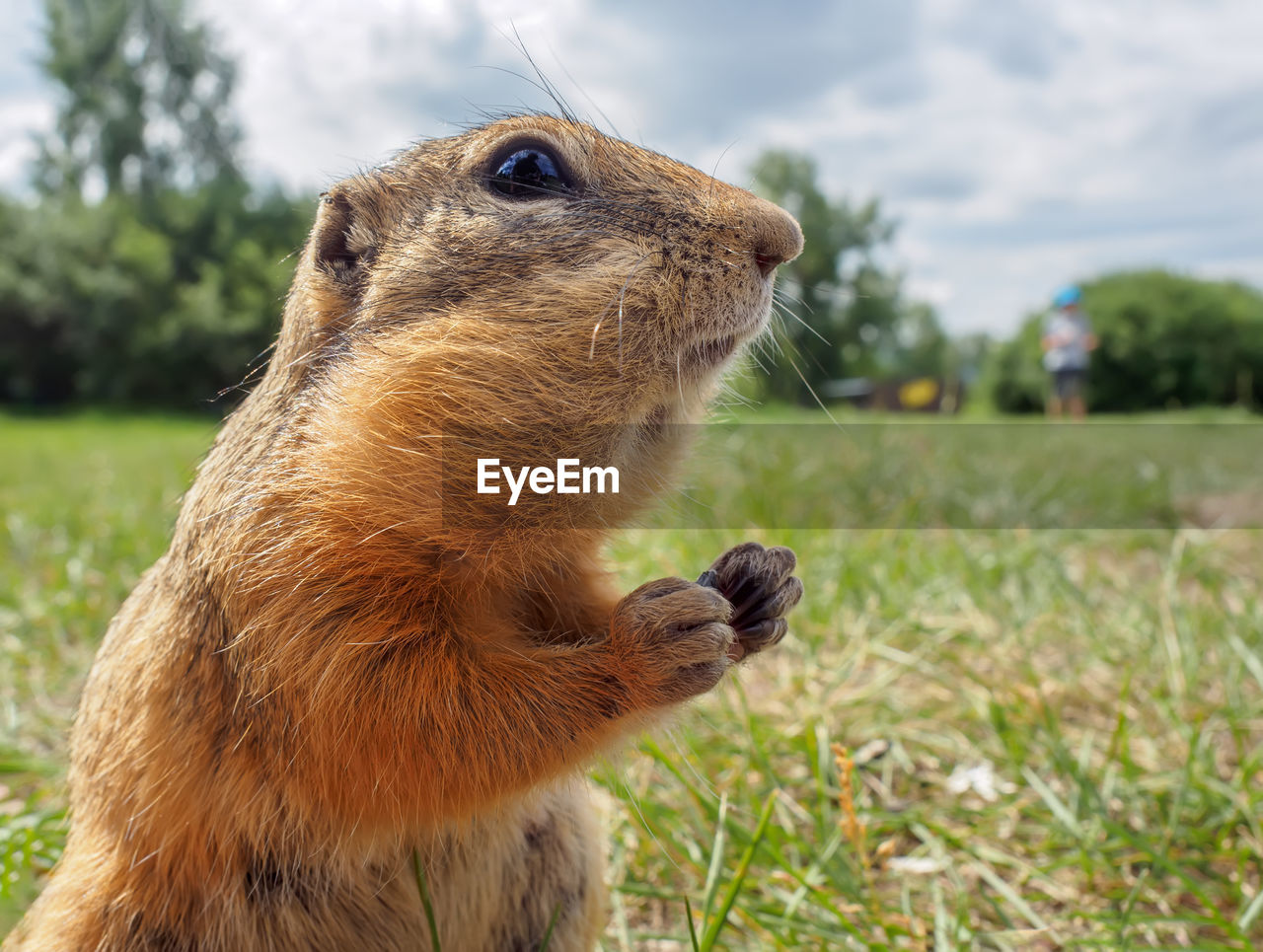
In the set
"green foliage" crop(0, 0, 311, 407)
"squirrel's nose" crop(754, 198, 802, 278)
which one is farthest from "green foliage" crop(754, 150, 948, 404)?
"green foliage" crop(0, 0, 311, 407)

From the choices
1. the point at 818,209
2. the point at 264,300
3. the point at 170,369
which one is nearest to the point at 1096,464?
the point at 818,209

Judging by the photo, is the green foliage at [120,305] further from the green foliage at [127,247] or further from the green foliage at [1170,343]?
the green foliage at [1170,343]

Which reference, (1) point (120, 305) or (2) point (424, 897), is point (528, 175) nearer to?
(2) point (424, 897)

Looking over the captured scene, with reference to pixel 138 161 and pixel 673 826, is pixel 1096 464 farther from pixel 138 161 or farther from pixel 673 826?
pixel 138 161

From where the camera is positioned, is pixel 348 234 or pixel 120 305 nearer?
pixel 348 234

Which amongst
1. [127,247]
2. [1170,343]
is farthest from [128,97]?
[1170,343]

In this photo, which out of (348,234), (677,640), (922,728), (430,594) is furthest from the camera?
(922,728)
